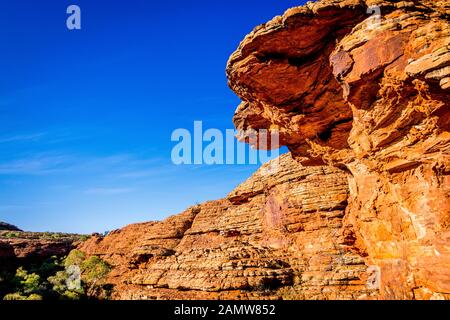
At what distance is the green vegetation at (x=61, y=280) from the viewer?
162 ft

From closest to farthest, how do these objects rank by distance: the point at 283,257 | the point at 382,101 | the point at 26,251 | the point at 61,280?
the point at 382,101
the point at 283,257
the point at 61,280
the point at 26,251

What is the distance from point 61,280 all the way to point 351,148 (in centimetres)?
5953

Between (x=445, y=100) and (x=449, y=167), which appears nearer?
(x=445, y=100)

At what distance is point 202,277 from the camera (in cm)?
2897

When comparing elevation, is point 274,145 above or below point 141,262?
above

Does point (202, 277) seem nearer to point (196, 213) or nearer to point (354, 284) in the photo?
point (354, 284)

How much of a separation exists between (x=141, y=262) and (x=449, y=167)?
4117cm

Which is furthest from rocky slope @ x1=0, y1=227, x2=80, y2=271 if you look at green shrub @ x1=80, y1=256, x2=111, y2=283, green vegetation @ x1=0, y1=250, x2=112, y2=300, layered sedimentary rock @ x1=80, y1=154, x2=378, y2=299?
layered sedimentary rock @ x1=80, y1=154, x2=378, y2=299

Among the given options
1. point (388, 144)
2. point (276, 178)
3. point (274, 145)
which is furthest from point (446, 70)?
point (276, 178)

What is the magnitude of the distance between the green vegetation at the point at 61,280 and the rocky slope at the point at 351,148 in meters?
23.6

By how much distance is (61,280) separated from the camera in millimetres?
59719

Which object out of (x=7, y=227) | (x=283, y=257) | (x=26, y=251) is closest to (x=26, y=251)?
(x=26, y=251)

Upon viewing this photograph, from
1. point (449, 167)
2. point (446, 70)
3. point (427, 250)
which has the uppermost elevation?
point (446, 70)

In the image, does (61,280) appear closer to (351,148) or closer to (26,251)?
(26,251)
